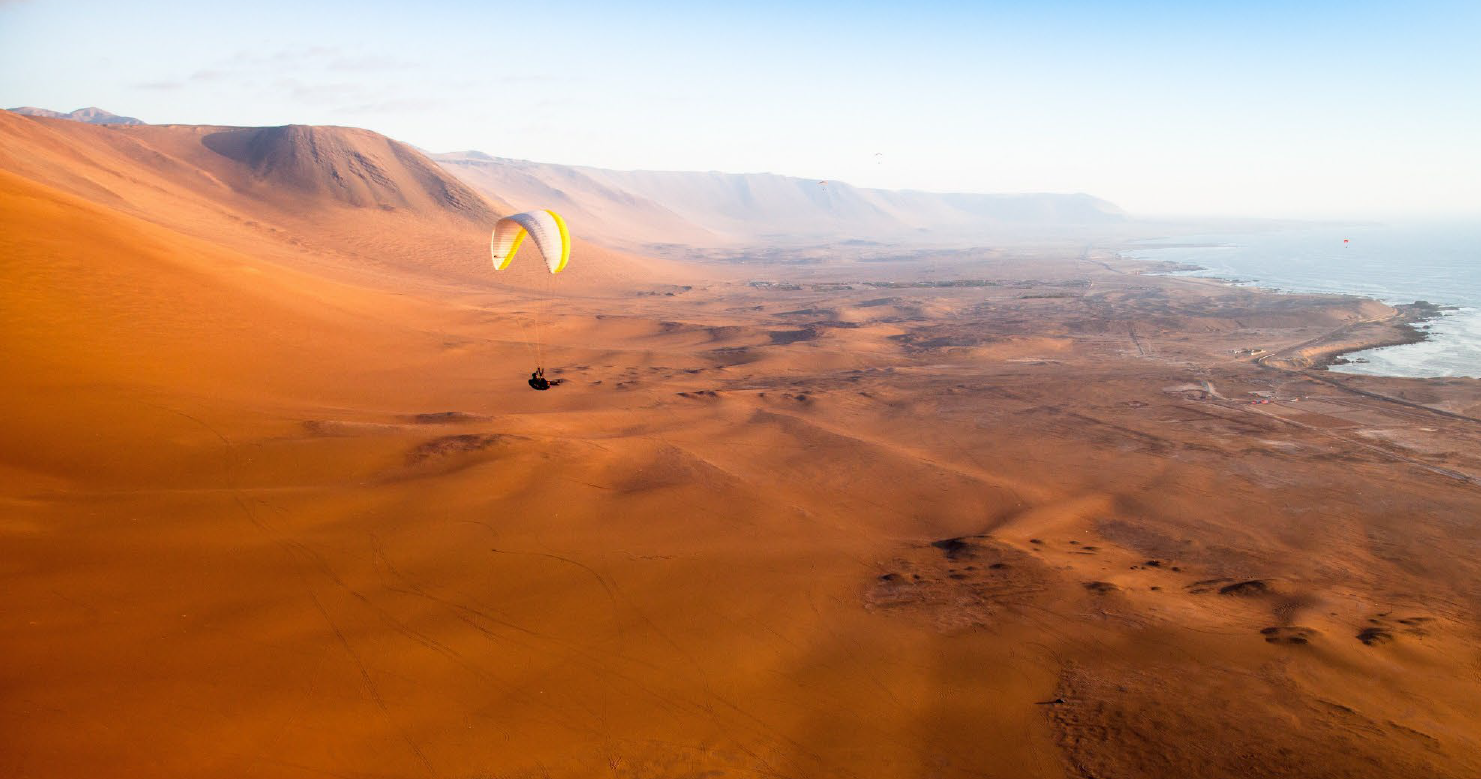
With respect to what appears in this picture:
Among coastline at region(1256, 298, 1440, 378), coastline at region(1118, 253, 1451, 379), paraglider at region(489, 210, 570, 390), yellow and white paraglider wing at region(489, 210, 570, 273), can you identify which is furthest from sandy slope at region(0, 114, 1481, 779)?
coastline at region(1118, 253, 1451, 379)

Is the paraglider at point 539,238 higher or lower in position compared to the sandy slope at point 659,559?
higher

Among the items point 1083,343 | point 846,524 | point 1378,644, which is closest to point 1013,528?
point 846,524

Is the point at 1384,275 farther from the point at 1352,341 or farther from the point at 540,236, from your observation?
the point at 540,236

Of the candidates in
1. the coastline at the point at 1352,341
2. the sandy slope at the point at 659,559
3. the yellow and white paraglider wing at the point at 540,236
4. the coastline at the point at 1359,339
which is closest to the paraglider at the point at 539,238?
the yellow and white paraglider wing at the point at 540,236

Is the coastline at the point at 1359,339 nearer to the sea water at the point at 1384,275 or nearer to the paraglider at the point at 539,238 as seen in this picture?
the sea water at the point at 1384,275

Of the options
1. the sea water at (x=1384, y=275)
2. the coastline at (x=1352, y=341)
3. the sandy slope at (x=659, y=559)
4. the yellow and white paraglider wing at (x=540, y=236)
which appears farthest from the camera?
the sea water at (x=1384, y=275)

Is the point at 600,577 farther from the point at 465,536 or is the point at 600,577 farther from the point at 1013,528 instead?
the point at 1013,528

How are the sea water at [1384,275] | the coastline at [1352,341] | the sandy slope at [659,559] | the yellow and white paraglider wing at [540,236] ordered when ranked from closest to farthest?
the sandy slope at [659,559] < the yellow and white paraglider wing at [540,236] < the coastline at [1352,341] < the sea water at [1384,275]
